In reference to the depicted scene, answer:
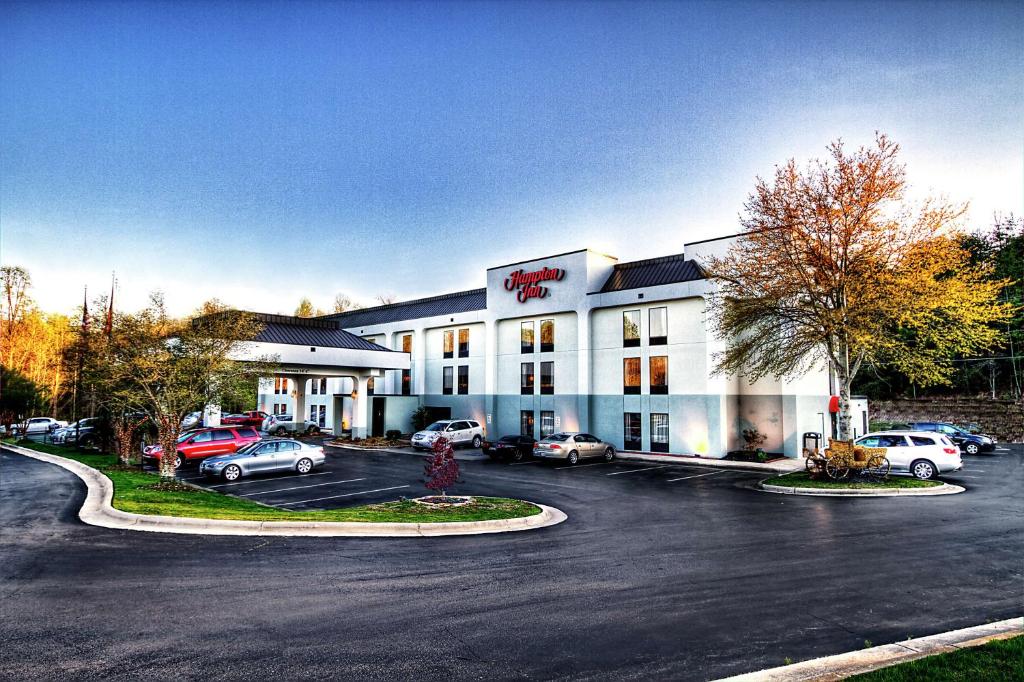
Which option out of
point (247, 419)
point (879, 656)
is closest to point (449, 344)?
point (247, 419)

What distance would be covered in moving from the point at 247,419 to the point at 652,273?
37088mm

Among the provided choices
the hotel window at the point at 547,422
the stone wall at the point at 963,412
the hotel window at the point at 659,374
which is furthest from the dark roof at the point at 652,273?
the stone wall at the point at 963,412

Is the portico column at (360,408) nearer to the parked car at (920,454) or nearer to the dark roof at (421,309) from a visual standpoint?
the dark roof at (421,309)

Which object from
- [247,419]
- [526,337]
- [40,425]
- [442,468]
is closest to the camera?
[442,468]

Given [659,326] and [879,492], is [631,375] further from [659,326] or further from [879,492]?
[879,492]

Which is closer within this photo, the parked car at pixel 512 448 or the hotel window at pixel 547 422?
the parked car at pixel 512 448

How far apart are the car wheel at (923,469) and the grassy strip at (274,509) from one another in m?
16.3

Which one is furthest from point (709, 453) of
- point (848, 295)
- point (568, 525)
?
point (568, 525)

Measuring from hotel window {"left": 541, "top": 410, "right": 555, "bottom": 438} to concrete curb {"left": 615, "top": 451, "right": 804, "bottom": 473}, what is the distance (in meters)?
5.96

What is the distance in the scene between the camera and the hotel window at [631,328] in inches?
A: 1348

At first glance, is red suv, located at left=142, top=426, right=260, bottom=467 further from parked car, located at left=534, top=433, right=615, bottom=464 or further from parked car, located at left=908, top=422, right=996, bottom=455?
parked car, located at left=908, top=422, right=996, bottom=455

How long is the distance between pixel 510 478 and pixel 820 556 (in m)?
14.0

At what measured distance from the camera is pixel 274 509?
15.7 meters

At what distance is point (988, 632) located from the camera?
7.16 m
